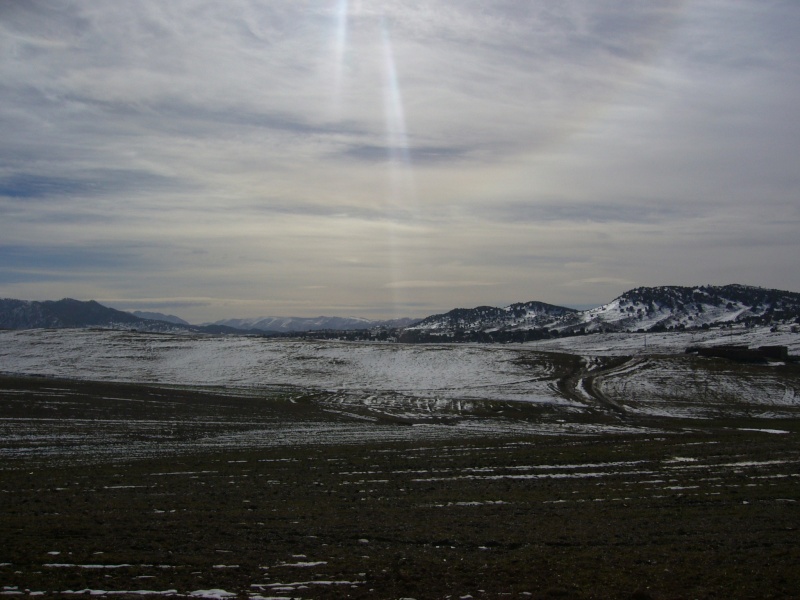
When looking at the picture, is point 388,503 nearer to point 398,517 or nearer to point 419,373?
point 398,517

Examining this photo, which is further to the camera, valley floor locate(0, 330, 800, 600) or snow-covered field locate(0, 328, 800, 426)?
snow-covered field locate(0, 328, 800, 426)

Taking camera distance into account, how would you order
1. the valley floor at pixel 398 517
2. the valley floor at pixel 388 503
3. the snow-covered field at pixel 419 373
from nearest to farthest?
the valley floor at pixel 398 517, the valley floor at pixel 388 503, the snow-covered field at pixel 419 373

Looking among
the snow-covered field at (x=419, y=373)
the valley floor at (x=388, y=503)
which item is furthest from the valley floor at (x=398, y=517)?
the snow-covered field at (x=419, y=373)

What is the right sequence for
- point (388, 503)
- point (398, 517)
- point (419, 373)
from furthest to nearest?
point (419, 373), point (388, 503), point (398, 517)

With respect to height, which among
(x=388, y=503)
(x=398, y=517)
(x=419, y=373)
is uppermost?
(x=398, y=517)

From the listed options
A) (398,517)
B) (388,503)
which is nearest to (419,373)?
(388,503)

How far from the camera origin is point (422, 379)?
8450 cm

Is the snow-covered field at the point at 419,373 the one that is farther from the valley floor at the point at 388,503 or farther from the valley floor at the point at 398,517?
the valley floor at the point at 398,517

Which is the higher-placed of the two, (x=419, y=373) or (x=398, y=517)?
(x=398, y=517)

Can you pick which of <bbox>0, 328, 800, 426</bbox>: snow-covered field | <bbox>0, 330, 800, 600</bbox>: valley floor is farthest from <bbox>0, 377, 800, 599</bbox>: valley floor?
<bbox>0, 328, 800, 426</bbox>: snow-covered field

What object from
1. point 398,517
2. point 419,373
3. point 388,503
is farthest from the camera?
point 419,373

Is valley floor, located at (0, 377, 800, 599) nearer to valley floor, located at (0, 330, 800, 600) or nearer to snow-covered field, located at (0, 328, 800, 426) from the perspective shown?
valley floor, located at (0, 330, 800, 600)

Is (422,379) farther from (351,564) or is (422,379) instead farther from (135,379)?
(351,564)

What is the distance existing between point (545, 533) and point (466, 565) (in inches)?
127
